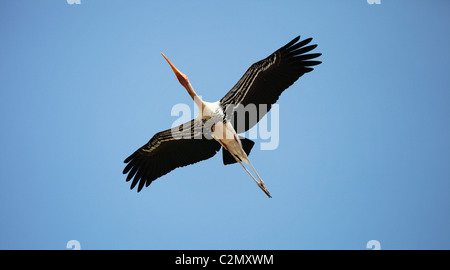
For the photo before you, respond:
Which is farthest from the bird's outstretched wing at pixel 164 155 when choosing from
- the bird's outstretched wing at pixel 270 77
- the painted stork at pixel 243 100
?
the bird's outstretched wing at pixel 270 77

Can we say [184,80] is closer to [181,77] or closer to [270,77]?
[181,77]

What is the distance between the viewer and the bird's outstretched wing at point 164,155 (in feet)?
39.1

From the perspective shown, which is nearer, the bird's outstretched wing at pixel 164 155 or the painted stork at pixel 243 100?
the painted stork at pixel 243 100

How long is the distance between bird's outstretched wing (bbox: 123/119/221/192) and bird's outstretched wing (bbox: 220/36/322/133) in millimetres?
1356

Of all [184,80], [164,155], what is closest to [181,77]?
[184,80]

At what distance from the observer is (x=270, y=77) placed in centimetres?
1079

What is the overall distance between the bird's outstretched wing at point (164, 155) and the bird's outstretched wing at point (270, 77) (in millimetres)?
1356

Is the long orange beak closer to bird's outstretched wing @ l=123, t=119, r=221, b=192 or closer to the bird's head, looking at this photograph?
the bird's head

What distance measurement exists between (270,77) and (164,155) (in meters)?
3.31

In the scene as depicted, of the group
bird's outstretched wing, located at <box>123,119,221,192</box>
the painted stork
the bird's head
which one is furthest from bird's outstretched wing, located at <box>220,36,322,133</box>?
bird's outstretched wing, located at <box>123,119,221,192</box>

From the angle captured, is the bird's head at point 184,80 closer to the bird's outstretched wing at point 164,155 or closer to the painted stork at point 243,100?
the painted stork at point 243,100

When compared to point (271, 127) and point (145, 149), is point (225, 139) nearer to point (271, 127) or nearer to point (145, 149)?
point (271, 127)

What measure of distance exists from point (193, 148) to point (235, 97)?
1871 mm

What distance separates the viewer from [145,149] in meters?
12.1
